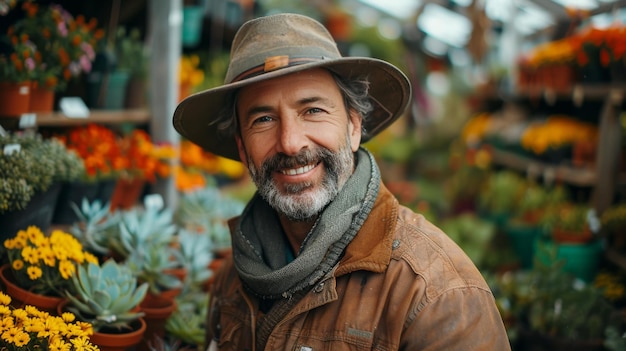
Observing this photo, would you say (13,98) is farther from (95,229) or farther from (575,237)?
(575,237)

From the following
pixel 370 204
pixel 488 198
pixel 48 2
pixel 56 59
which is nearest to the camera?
pixel 370 204

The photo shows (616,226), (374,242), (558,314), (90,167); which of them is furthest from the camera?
Answer: (616,226)

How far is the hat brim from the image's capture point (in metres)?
1.90

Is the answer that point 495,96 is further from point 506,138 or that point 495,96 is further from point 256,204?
point 256,204

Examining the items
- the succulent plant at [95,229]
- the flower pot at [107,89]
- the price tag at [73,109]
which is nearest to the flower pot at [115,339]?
the succulent plant at [95,229]

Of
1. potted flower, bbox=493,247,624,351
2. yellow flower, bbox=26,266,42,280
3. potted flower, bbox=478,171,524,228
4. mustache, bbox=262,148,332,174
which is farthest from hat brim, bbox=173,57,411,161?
potted flower, bbox=478,171,524,228

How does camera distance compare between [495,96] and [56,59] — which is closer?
[56,59]

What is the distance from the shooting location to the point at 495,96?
26.2ft

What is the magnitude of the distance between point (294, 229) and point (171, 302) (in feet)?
2.76

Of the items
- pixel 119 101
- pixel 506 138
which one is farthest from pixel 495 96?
pixel 119 101

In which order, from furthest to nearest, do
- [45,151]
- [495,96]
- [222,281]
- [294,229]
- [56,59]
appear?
[495,96], [56,59], [45,151], [222,281], [294,229]

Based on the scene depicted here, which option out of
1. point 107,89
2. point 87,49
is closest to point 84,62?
point 87,49

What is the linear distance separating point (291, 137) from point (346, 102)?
0.32 metres

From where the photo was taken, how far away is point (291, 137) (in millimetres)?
1880
